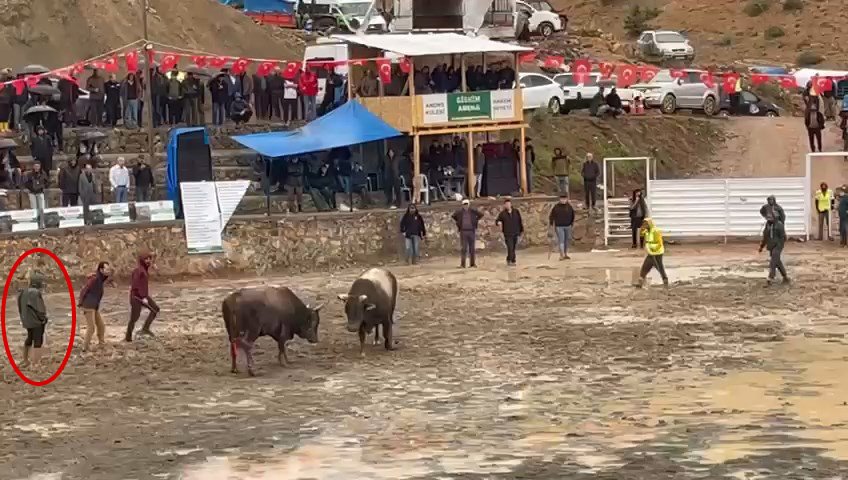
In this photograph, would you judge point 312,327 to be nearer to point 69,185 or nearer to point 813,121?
point 69,185

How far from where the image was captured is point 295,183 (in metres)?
36.3

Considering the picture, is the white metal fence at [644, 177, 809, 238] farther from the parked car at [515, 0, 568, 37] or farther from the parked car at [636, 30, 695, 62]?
the parked car at [515, 0, 568, 37]

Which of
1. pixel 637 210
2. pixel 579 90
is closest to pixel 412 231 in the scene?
pixel 637 210

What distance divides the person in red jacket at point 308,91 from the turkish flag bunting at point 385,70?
1.90 m

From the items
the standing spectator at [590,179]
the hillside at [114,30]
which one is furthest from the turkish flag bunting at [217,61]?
the hillside at [114,30]

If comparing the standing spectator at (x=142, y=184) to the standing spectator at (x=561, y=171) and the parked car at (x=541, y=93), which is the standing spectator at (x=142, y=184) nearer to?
the standing spectator at (x=561, y=171)

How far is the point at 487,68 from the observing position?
41125 mm

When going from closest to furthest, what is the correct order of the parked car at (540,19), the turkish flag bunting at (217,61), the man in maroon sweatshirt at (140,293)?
1. the man in maroon sweatshirt at (140,293)
2. the turkish flag bunting at (217,61)
3. the parked car at (540,19)

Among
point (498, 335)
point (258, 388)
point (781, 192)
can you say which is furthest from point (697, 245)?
point (258, 388)

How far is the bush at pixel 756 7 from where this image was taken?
3014 inches

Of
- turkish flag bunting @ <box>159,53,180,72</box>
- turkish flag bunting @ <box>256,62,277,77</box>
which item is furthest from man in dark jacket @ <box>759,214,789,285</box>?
turkish flag bunting @ <box>159,53,180,72</box>

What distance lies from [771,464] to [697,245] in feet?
72.9

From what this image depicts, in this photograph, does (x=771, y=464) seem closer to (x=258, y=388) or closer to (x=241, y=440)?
(x=241, y=440)

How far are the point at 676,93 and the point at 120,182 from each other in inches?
842
